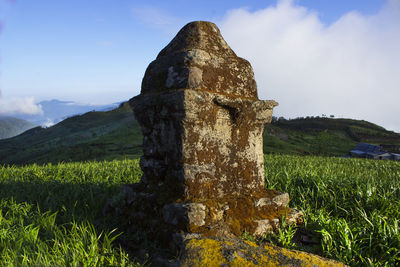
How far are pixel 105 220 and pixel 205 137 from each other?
6.26ft

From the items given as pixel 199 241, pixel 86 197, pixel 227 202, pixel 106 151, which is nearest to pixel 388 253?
pixel 227 202

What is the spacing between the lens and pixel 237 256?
2.21m

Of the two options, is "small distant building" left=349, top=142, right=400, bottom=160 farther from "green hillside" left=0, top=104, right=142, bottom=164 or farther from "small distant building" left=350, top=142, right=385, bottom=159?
"green hillside" left=0, top=104, right=142, bottom=164

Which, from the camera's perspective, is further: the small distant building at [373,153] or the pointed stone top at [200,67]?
the small distant building at [373,153]

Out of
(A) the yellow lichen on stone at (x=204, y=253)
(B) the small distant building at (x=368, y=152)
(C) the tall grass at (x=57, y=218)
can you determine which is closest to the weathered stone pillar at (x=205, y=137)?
(A) the yellow lichen on stone at (x=204, y=253)

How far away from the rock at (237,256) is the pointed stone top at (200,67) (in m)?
1.78

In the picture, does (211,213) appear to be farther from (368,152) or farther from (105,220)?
(368,152)

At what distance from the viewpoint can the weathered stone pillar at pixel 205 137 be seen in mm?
3016

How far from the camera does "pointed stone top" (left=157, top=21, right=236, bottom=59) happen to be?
11.6ft

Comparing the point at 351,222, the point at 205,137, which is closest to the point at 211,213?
the point at 205,137

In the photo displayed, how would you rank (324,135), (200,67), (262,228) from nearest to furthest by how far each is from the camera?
(262,228) → (200,67) → (324,135)

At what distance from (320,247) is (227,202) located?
1170 millimetres

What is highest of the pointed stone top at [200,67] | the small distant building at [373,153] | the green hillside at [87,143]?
the pointed stone top at [200,67]

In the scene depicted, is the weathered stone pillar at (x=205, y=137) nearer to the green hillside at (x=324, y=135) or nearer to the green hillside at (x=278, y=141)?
the green hillside at (x=278, y=141)
